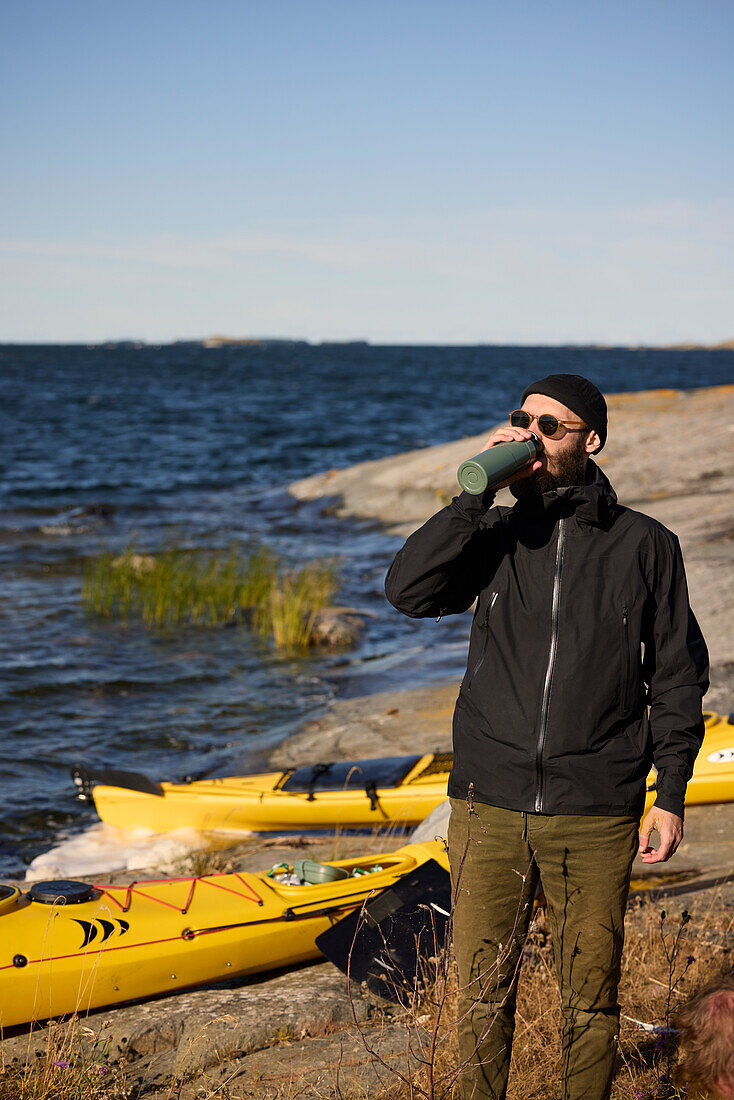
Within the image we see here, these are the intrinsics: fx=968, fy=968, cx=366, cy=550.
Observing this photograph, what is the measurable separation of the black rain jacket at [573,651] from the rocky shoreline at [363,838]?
0.88 m

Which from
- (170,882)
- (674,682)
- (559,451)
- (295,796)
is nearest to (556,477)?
(559,451)

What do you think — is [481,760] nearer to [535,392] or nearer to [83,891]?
[535,392]

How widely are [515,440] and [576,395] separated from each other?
0.27 meters

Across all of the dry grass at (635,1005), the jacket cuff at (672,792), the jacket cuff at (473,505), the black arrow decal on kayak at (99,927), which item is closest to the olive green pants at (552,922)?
the jacket cuff at (672,792)

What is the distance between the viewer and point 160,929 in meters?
4.52

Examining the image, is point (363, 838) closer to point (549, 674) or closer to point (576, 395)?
point (549, 674)

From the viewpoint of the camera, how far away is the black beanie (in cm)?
279

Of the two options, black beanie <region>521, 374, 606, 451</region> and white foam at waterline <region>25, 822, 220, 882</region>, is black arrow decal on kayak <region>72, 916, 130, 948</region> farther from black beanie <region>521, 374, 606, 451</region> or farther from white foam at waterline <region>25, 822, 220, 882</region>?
black beanie <region>521, 374, 606, 451</region>

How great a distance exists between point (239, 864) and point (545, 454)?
4219mm

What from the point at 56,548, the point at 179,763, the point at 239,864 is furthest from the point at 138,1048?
the point at 56,548

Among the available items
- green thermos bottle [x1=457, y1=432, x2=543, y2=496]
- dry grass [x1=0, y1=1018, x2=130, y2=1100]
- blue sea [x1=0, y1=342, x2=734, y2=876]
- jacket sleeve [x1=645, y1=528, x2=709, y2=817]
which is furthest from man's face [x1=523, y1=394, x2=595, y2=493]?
blue sea [x1=0, y1=342, x2=734, y2=876]

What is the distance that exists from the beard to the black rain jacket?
1.1 inches

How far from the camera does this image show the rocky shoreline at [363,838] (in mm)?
3611

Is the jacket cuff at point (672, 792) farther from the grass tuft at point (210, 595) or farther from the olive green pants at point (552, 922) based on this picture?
the grass tuft at point (210, 595)
